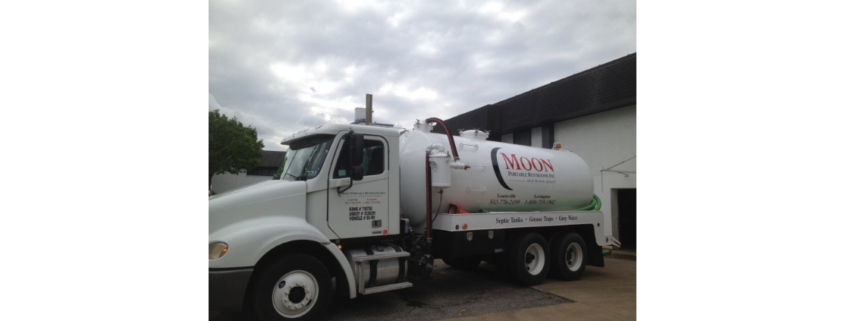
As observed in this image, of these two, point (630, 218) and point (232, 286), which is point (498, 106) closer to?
point (630, 218)

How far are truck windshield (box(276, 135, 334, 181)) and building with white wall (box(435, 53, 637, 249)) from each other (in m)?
6.03

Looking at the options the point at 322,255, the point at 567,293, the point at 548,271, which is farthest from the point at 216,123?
the point at 548,271

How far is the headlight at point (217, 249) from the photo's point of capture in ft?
15.7

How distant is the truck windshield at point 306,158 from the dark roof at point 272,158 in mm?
210

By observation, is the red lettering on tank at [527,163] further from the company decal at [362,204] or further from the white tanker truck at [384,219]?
the company decal at [362,204]

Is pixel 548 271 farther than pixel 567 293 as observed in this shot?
Yes

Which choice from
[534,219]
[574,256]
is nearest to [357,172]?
[534,219]

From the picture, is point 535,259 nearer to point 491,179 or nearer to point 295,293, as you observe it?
point 491,179

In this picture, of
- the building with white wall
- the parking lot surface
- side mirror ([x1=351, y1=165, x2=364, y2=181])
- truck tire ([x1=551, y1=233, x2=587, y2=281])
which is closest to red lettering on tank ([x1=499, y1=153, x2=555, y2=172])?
truck tire ([x1=551, y1=233, x2=587, y2=281])

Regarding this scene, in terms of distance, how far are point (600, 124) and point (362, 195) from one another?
9.97 m

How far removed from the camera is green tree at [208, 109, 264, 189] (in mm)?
4623

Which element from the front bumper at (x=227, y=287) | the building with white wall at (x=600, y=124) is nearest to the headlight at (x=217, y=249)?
the front bumper at (x=227, y=287)

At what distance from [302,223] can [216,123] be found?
5.39 feet

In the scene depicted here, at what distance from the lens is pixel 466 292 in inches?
292
